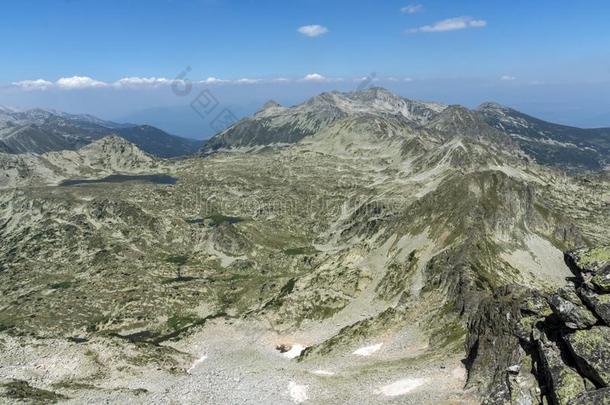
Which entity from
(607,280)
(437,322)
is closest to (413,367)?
(437,322)

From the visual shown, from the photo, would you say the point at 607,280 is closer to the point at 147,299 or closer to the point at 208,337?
the point at 208,337

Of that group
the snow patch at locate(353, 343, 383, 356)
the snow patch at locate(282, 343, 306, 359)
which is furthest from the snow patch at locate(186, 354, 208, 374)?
the snow patch at locate(353, 343, 383, 356)

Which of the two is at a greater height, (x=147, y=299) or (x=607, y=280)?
(x=607, y=280)

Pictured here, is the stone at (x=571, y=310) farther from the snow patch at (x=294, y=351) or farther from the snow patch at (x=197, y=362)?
the snow patch at (x=197, y=362)

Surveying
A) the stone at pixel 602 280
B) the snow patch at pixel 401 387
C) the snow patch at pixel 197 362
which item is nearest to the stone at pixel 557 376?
the stone at pixel 602 280

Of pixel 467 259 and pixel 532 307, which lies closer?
pixel 532 307

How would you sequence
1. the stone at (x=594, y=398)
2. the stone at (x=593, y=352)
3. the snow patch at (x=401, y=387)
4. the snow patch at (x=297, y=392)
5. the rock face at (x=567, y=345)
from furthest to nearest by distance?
the snow patch at (x=297, y=392) → the snow patch at (x=401, y=387) → the rock face at (x=567, y=345) → the stone at (x=593, y=352) → the stone at (x=594, y=398)
